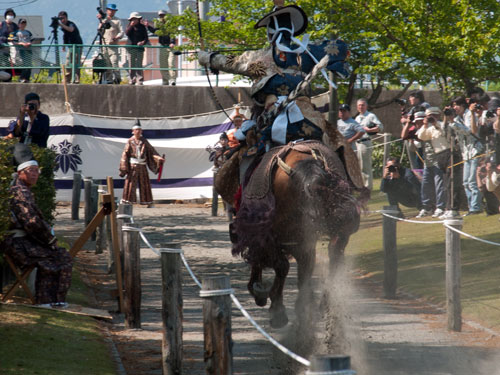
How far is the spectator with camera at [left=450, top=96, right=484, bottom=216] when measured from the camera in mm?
14266

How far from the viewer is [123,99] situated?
2266cm

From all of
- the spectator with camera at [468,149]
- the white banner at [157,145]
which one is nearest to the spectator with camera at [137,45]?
the white banner at [157,145]

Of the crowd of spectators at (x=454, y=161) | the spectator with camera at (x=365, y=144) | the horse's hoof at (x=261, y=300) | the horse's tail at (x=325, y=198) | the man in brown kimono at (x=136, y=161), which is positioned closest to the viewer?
the horse's tail at (x=325, y=198)

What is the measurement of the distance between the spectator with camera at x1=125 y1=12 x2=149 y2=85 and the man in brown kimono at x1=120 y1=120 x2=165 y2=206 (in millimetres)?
4966

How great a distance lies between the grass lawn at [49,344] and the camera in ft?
→ 22.1

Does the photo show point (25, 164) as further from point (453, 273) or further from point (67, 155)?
point (67, 155)

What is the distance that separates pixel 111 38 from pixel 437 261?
617 inches

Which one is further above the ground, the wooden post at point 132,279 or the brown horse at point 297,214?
the brown horse at point 297,214

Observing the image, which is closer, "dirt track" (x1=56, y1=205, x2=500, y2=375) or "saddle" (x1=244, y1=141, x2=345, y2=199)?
"dirt track" (x1=56, y1=205, x2=500, y2=375)

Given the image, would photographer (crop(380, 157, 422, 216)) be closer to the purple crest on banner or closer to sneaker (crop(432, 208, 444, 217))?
sneaker (crop(432, 208, 444, 217))

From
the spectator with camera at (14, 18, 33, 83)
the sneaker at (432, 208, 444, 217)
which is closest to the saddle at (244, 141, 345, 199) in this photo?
the sneaker at (432, 208, 444, 217)

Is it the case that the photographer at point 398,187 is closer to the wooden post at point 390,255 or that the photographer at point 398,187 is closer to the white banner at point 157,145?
the wooden post at point 390,255

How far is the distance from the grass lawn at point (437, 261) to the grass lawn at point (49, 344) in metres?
3.84

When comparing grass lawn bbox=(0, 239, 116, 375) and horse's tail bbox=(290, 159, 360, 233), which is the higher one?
horse's tail bbox=(290, 159, 360, 233)
